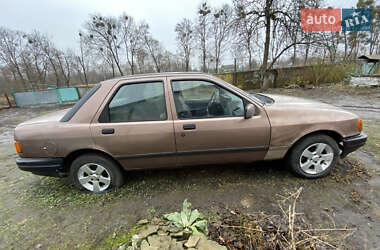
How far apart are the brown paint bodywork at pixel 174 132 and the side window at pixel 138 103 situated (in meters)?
0.07

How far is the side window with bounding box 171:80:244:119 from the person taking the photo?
2.12 m

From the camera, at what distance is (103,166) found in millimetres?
2193

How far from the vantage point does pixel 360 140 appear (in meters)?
2.19

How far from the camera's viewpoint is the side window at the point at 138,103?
208 cm

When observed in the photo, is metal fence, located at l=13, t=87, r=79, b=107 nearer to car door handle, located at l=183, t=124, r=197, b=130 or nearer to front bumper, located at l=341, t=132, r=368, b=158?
car door handle, located at l=183, t=124, r=197, b=130

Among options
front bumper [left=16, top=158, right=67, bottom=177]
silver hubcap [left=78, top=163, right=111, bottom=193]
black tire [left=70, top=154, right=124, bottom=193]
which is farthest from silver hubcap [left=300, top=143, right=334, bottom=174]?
front bumper [left=16, top=158, right=67, bottom=177]

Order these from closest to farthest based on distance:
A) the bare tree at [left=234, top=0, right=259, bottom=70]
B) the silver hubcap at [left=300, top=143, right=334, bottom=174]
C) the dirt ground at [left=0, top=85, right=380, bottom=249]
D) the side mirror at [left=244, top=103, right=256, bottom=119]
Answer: the dirt ground at [left=0, top=85, right=380, bottom=249] → the side mirror at [left=244, top=103, right=256, bottom=119] → the silver hubcap at [left=300, top=143, right=334, bottom=174] → the bare tree at [left=234, top=0, right=259, bottom=70]

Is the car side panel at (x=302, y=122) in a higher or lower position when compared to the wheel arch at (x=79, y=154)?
higher

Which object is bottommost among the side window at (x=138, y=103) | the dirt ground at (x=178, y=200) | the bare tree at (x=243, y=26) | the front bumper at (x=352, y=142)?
the dirt ground at (x=178, y=200)

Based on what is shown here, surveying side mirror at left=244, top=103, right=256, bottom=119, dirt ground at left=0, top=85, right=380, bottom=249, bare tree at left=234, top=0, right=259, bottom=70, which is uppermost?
bare tree at left=234, top=0, right=259, bottom=70

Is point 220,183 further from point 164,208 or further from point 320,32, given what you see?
point 320,32

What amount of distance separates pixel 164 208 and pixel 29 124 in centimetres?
212

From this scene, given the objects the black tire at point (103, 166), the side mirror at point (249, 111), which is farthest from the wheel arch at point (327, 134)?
the black tire at point (103, 166)

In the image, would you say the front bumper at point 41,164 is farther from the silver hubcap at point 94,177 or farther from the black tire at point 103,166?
the silver hubcap at point 94,177
